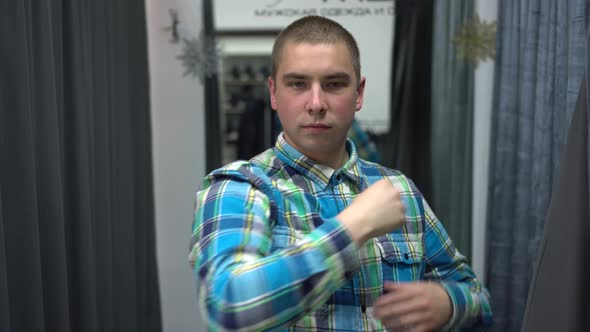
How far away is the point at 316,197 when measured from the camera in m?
1.07

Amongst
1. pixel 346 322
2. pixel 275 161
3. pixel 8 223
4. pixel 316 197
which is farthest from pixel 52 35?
pixel 346 322

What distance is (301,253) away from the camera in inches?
30.9

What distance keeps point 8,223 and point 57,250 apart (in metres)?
0.20

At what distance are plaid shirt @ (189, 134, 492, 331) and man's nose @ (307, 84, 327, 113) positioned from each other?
0.11 metres

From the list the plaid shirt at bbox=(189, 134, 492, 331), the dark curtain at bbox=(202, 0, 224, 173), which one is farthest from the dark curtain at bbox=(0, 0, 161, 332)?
the plaid shirt at bbox=(189, 134, 492, 331)

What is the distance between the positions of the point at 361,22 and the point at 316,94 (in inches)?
60.1

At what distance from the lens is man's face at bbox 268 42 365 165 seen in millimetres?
1053

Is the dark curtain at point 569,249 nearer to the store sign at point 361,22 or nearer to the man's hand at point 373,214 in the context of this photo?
the man's hand at point 373,214

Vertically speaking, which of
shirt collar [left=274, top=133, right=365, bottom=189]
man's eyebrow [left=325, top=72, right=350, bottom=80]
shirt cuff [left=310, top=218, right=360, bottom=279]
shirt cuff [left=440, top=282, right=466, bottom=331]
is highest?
man's eyebrow [left=325, top=72, right=350, bottom=80]

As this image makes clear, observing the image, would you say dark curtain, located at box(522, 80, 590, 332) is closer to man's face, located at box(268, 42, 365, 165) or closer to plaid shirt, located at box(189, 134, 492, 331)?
plaid shirt, located at box(189, 134, 492, 331)

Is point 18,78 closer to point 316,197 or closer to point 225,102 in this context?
point 316,197

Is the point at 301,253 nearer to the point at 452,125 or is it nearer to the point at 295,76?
the point at 295,76

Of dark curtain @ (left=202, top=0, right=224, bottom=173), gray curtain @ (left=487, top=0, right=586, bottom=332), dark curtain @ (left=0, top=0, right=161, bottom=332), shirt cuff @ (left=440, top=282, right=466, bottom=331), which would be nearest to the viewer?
shirt cuff @ (left=440, top=282, right=466, bottom=331)

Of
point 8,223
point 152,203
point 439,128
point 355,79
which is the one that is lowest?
point 152,203
